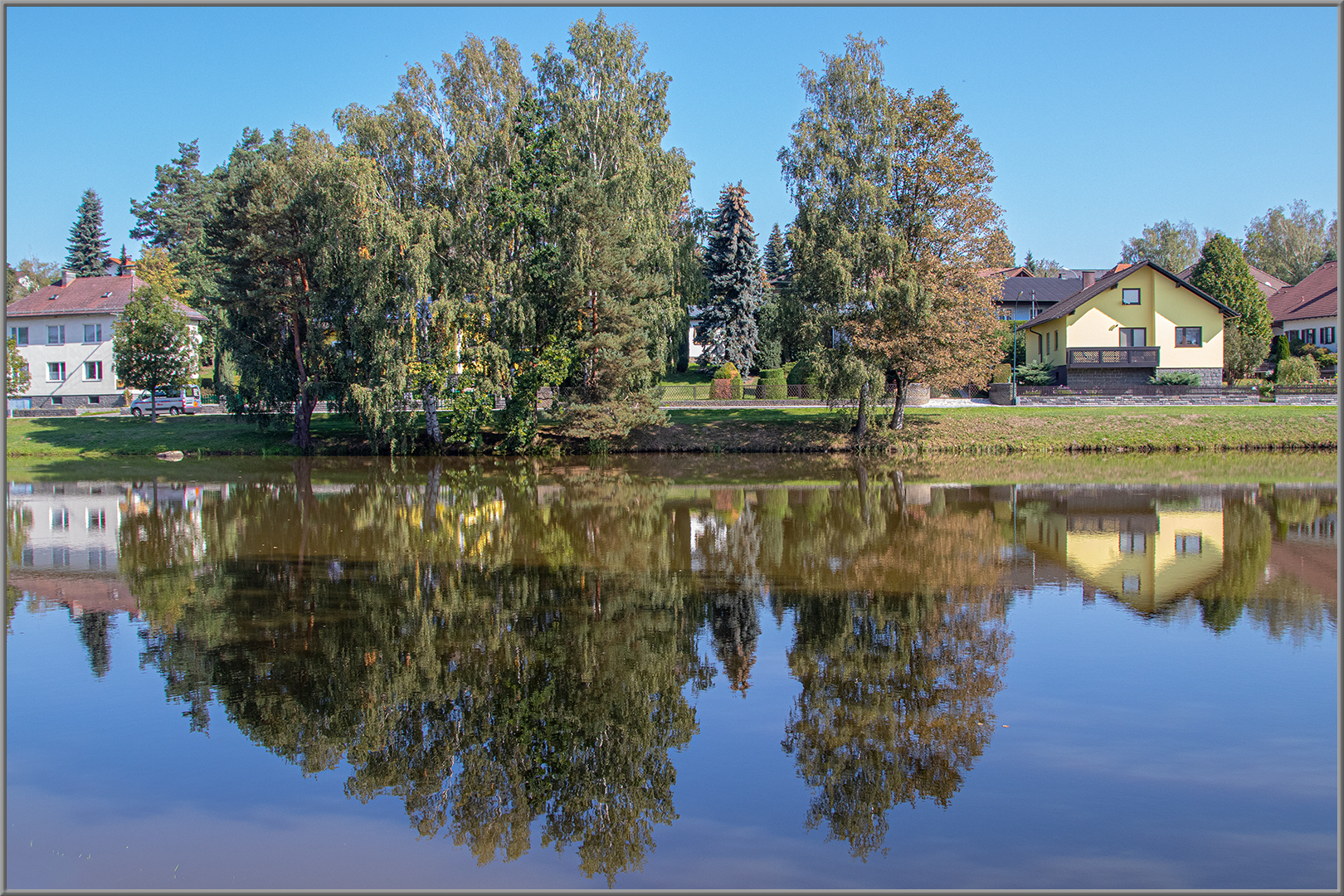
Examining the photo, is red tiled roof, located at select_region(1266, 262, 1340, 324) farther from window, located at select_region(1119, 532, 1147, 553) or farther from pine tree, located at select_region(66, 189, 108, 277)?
pine tree, located at select_region(66, 189, 108, 277)

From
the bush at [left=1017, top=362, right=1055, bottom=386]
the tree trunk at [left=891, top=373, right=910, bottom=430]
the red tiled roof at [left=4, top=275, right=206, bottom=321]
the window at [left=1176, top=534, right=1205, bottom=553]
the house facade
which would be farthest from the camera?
the red tiled roof at [left=4, top=275, right=206, bottom=321]

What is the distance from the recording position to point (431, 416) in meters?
41.2

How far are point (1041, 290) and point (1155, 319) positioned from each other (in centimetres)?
1971

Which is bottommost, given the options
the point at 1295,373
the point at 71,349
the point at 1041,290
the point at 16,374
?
the point at 1295,373

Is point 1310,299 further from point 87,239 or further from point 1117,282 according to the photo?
point 87,239

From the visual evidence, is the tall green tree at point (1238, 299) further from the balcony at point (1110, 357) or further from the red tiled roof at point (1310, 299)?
the balcony at point (1110, 357)

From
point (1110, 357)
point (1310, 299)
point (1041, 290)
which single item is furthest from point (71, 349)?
point (1310, 299)

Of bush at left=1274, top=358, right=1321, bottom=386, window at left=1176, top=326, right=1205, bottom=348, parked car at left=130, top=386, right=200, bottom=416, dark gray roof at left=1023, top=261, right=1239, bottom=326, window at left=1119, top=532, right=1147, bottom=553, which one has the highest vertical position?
dark gray roof at left=1023, top=261, right=1239, bottom=326

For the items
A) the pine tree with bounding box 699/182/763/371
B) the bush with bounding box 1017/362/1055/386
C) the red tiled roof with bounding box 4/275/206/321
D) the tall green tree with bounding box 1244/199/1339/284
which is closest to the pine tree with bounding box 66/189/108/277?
the red tiled roof with bounding box 4/275/206/321

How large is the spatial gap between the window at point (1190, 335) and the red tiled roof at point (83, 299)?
65.1 metres

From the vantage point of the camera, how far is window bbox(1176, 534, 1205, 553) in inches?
711

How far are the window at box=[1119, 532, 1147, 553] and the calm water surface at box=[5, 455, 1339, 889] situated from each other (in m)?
0.10

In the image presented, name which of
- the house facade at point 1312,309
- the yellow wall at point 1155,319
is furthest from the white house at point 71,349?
the house facade at point 1312,309

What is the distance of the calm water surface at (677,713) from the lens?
7098 millimetres
